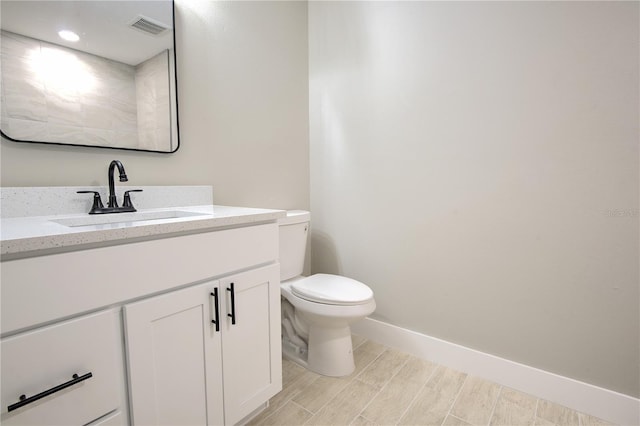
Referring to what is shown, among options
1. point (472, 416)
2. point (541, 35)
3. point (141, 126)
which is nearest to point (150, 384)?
point (141, 126)

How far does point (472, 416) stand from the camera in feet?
4.47

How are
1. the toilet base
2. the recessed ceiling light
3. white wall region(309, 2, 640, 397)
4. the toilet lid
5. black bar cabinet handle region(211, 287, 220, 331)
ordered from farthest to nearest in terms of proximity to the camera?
the toilet base < the toilet lid < white wall region(309, 2, 640, 397) < the recessed ceiling light < black bar cabinet handle region(211, 287, 220, 331)

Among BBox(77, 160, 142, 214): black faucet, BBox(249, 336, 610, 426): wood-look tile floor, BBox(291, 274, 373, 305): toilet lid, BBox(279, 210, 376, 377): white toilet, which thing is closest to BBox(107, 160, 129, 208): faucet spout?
BBox(77, 160, 142, 214): black faucet

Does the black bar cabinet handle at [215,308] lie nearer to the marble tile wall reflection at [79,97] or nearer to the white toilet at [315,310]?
the white toilet at [315,310]

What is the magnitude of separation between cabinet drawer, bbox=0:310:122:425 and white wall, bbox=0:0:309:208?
0.67 metres

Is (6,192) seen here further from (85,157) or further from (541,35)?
(541,35)

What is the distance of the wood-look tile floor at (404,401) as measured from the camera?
1346 mm

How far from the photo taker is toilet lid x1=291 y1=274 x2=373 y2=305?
152cm

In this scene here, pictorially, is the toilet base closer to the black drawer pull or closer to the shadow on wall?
the shadow on wall

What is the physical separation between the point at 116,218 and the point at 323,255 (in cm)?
132

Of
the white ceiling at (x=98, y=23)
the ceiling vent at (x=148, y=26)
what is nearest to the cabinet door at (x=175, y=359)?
the white ceiling at (x=98, y=23)

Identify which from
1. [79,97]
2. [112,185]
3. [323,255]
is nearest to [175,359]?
[112,185]

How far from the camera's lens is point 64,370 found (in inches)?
30.0

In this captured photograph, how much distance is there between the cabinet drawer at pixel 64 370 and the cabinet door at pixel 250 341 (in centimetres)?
34
